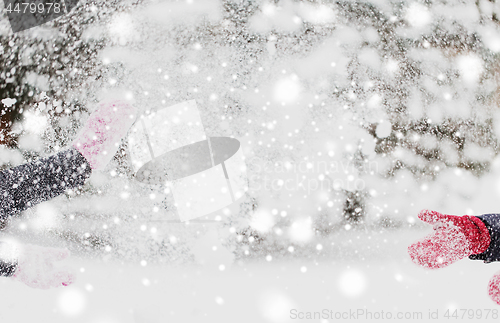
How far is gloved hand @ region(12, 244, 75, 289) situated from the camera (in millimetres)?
596

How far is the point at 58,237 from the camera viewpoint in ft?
1.93

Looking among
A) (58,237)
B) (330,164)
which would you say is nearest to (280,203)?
(330,164)

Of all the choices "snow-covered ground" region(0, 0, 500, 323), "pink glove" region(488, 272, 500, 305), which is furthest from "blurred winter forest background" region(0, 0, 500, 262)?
"pink glove" region(488, 272, 500, 305)

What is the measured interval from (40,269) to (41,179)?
0.20 meters

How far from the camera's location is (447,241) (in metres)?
0.55

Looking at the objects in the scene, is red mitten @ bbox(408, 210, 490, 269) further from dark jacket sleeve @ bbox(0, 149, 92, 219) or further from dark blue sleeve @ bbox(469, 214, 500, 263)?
dark jacket sleeve @ bbox(0, 149, 92, 219)

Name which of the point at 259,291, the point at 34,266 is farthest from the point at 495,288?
the point at 34,266

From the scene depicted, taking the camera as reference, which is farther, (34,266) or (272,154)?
(34,266)

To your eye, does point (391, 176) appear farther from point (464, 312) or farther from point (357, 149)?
point (464, 312)

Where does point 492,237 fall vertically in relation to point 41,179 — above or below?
below

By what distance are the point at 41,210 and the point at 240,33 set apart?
491 millimetres

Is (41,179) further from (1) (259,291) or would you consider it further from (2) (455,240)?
(2) (455,240)

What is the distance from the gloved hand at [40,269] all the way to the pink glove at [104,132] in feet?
0.68

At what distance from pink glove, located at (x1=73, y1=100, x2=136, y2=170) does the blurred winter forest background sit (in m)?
0.02
